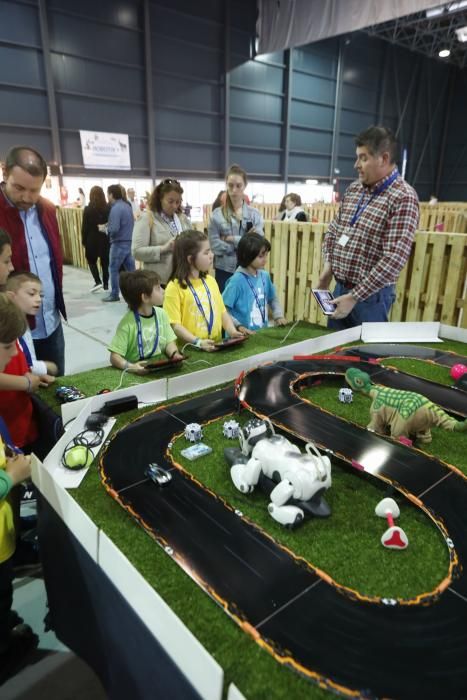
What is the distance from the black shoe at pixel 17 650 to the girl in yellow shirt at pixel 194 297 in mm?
1399

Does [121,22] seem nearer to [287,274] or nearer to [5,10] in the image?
[5,10]

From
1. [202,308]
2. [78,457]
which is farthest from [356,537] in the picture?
[202,308]

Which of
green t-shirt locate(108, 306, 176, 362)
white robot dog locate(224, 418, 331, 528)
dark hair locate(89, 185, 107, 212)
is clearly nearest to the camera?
white robot dog locate(224, 418, 331, 528)

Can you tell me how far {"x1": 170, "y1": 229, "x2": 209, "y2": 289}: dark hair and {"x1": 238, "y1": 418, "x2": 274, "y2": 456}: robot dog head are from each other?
54.0 inches

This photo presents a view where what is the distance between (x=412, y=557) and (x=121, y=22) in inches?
572

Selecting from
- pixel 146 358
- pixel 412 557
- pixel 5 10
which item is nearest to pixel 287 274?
pixel 146 358

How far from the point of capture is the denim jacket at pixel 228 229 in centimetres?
351

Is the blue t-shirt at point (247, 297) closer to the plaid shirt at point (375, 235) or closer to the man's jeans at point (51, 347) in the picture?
the plaid shirt at point (375, 235)

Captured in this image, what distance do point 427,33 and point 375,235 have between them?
19094 mm

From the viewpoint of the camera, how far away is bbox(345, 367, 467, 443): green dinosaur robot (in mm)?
1414

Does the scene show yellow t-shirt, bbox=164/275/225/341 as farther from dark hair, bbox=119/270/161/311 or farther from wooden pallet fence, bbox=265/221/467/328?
wooden pallet fence, bbox=265/221/467/328

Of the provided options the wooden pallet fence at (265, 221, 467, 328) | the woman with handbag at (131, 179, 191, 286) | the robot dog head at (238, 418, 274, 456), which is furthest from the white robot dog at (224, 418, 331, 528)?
the wooden pallet fence at (265, 221, 467, 328)

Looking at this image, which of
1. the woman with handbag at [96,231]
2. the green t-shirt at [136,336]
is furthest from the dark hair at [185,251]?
the woman with handbag at [96,231]

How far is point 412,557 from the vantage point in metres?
1.00
